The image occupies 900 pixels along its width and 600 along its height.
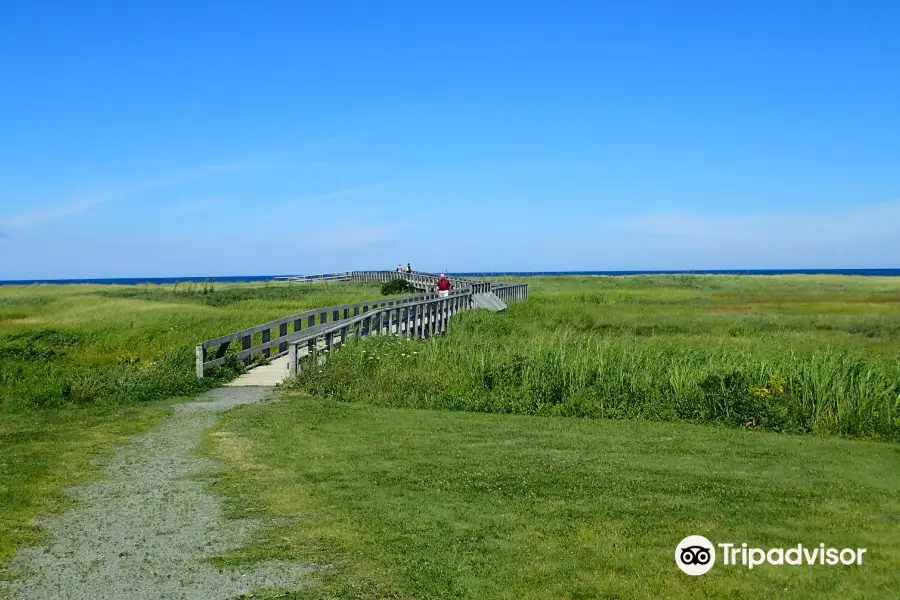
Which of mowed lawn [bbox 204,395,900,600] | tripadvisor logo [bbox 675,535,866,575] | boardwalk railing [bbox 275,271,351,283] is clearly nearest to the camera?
mowed lawn [bbox 204,395,900,600]

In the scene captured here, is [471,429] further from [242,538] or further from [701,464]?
[242,538]

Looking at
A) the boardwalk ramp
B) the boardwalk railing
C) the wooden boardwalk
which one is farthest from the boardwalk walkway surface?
the boardwalk railing

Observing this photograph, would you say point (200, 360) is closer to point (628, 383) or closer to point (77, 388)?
point (77, 388)

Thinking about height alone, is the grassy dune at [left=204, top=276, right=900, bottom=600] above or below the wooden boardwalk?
below

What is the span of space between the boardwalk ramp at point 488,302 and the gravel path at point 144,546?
32.5m

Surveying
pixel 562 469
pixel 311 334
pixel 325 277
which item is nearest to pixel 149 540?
pixel 562 469

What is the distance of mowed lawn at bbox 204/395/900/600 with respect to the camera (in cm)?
667

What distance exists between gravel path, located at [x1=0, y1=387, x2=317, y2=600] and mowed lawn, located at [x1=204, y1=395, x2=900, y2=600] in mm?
358

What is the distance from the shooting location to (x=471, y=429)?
13656mm

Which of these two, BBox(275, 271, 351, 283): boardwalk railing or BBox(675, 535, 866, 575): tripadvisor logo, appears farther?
BBox(275, 271, 351, 283): boardwalk railing

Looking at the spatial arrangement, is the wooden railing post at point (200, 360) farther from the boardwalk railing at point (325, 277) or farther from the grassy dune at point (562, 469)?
the boardwalk railing at point (325, 277)

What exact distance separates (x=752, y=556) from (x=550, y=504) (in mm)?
2275

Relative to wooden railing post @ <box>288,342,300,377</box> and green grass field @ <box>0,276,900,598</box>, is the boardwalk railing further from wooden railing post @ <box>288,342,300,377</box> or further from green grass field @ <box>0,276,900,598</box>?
wooden railing post @ <box>288,342,300,377</box>

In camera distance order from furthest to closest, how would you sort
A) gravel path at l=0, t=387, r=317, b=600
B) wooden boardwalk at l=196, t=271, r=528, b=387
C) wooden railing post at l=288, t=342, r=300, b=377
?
wooden boardwalk at l=196, t=271, r=528, b=387 < wooden railing post at l=288, t=342, r=300, b=377 < gravel path at l=0, t=387, r=317, b=600
